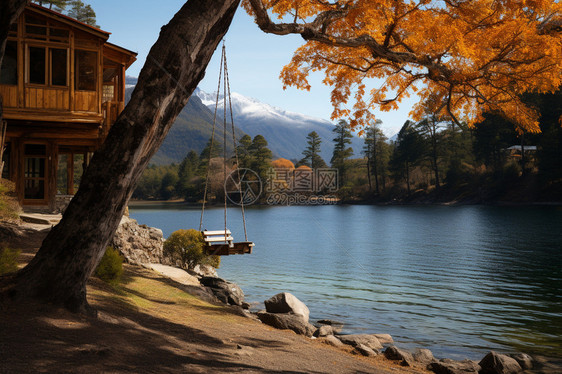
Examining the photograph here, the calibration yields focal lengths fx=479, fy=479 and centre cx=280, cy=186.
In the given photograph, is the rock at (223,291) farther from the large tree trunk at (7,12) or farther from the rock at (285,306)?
the large tree trunk at (7,12)

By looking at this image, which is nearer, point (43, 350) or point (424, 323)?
point (43, 350)

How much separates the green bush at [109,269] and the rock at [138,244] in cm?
227

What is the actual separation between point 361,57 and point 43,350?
885cm

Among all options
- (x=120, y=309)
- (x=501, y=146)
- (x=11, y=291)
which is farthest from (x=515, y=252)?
(x=501, y=146)

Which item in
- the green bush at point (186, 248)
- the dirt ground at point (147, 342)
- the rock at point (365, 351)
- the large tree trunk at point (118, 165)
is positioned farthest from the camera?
the green bush at point (186, 248)

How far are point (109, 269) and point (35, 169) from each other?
48.4 ft

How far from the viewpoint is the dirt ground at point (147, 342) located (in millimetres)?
4477

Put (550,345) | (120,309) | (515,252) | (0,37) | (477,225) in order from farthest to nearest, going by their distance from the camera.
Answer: (477,225)
(515,252)
(550,345)
(120,309)
(0,37)

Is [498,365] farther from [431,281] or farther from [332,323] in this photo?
→ [431,281]

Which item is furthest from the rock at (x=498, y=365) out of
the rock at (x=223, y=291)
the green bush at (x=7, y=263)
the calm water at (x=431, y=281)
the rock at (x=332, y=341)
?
the green bush at (x=7, y=263)

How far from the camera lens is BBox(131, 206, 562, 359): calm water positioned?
39.1 ft

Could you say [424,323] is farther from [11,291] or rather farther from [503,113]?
[11,291]

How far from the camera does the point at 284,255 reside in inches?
1059

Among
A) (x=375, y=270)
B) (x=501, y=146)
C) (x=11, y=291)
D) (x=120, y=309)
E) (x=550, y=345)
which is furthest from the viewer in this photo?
(x=501, y=146)
